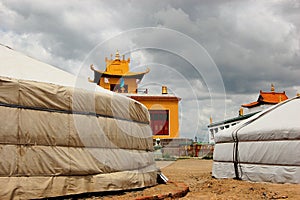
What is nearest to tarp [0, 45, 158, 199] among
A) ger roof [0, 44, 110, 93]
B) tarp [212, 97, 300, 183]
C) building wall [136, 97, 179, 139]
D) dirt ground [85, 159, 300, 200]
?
ger roof [0, 44, 110, 93]

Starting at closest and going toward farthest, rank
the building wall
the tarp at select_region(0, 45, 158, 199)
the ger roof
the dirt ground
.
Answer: the tarp at select_region(0, 45, 158, 199)
the ger roof
the dirt ground
the building wall

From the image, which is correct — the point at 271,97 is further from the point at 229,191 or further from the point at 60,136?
the point at 60,136

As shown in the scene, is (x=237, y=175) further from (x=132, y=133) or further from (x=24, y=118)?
(x=24, y=118)

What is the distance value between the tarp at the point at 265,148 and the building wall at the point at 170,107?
38.2 ft

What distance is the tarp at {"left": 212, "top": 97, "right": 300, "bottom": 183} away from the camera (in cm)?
546

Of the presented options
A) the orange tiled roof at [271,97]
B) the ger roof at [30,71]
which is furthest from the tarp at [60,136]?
the orange tiled roof at [271,97]

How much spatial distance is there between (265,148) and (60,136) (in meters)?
3.49

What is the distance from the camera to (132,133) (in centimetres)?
480

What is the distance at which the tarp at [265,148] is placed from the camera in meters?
5.46

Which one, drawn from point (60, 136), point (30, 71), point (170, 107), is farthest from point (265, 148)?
point (170, 107)

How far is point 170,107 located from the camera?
1916 centimetres

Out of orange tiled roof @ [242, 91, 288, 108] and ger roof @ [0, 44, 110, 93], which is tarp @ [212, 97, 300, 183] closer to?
ger roof @ [0, 44, 110, 93]

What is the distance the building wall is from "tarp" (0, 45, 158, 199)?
13940 mm

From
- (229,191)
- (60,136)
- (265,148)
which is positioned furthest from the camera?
(265,148)
